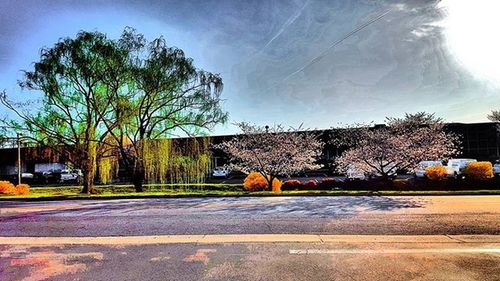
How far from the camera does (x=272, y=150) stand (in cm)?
2403

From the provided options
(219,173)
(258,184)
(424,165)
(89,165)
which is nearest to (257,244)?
(258,184)

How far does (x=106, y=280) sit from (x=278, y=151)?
61.5 feet

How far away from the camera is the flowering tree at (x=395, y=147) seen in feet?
75.6

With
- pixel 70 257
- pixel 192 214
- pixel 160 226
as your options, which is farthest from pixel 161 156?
pixel 70 257

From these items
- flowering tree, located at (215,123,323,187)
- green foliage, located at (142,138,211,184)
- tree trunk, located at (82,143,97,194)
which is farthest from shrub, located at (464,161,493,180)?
tree trunk, located at (82,143,97,194)

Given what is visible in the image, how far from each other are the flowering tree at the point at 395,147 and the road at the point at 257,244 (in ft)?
35.5

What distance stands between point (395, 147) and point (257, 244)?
693 inches

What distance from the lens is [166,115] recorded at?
24844mm

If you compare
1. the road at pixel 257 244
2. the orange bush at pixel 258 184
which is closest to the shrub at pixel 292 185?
the orange bush at pixel 258 184

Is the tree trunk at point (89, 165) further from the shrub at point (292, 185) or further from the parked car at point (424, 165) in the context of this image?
the parked car at point (424, 165)

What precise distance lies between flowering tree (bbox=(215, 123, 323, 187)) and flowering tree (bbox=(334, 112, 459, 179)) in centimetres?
281

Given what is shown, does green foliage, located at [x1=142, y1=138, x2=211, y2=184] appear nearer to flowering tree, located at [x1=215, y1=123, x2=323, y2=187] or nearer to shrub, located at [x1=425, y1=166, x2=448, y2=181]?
flowering tree, located at [x1=215, y1=123, x2=323, y2=187]

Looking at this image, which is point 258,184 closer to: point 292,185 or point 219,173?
point 292,185

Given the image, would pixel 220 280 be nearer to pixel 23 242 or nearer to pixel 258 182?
pixel 23 242
